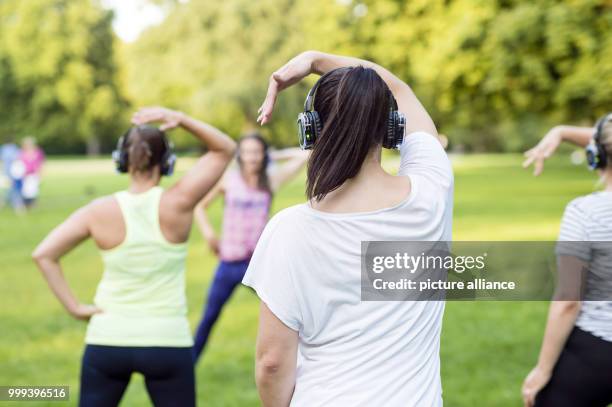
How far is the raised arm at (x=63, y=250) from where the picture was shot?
3416 mm

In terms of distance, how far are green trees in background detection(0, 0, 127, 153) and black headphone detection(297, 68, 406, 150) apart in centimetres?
6440

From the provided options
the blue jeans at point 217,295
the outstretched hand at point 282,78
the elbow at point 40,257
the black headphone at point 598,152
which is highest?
the outstretched hand at point 282,78

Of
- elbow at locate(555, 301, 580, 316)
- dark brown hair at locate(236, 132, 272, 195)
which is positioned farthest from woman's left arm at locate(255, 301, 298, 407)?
dark brown hair at locate(236, 132, 272, 195)

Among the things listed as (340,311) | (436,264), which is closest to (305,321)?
(340,311)

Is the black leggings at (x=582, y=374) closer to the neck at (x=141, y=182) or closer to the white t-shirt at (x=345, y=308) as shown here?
the white t-shirt at (x=345, y=308)

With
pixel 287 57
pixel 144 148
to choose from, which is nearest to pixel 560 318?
pixel 144 148

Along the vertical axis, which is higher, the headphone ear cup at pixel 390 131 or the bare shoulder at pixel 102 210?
the headphone ear cup at pixel 390 131

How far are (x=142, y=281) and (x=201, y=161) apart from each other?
2.07 ft

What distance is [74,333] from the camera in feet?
25.5

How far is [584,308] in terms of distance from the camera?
3111mm

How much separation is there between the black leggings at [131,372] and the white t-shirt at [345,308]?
58.2 inches

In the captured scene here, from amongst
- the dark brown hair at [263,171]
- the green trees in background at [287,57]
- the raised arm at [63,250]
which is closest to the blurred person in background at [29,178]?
the green trees in background at [287,57]

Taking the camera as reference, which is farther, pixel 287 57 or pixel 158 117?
pixel 287 57

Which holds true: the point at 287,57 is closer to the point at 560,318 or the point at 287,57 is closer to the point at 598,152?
the point at 598,152
